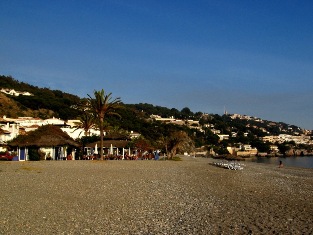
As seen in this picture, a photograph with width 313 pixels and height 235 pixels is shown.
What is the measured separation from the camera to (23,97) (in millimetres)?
99250

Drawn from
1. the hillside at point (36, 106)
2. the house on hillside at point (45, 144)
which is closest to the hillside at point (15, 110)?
the hillside at point (36, 106)

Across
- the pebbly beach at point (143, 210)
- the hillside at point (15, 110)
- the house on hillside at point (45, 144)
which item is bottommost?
the pebbly beach at point (143, 210)

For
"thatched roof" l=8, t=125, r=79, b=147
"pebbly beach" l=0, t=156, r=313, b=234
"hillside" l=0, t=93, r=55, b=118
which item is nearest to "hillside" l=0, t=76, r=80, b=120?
"hillside" l=0, t=93, r=55, b=118

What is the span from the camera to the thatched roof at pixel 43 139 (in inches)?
1484

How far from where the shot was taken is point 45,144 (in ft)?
127

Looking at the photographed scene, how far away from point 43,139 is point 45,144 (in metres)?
0.63

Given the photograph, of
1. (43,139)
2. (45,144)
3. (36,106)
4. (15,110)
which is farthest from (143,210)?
(36,106)

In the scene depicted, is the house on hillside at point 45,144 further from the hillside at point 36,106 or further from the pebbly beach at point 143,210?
the hillside at point 36,106

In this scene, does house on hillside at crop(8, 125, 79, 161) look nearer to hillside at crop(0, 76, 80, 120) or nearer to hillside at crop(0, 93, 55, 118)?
hillside at crop(0, 93, 55, 118)

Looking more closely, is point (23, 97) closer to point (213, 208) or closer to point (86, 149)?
point (86, 149)

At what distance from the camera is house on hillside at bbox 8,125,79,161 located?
124ft

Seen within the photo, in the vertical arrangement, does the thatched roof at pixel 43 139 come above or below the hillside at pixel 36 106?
below

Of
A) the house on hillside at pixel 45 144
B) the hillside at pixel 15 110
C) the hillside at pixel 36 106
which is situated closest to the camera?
the house on hillside at pixel 45 144

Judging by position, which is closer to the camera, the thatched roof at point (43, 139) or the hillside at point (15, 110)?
the thatched roof at point (43, 139)
